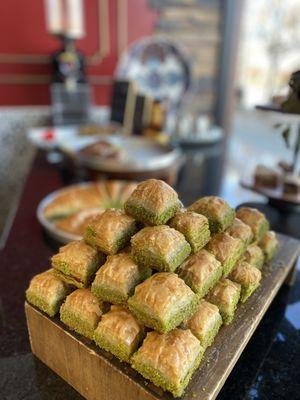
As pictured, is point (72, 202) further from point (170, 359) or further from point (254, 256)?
point (170, 359)

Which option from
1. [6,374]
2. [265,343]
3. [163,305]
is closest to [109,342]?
[163,305]

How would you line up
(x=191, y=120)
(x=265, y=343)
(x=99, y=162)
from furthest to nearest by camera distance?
1. (x=191, y=120)
2. (x=99, y=162)
3. (x=265, y=343)

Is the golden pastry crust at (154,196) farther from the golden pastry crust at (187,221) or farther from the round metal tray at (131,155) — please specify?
the round metal tray at (131,155)

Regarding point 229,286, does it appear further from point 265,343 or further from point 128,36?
point 128,36

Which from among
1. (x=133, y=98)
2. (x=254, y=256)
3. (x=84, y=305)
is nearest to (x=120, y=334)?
(x=84, y=305)

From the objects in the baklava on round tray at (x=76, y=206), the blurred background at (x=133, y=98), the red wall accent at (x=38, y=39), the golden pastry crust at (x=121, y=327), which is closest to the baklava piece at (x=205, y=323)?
the golden pastry crust at (x=121, y=327)
